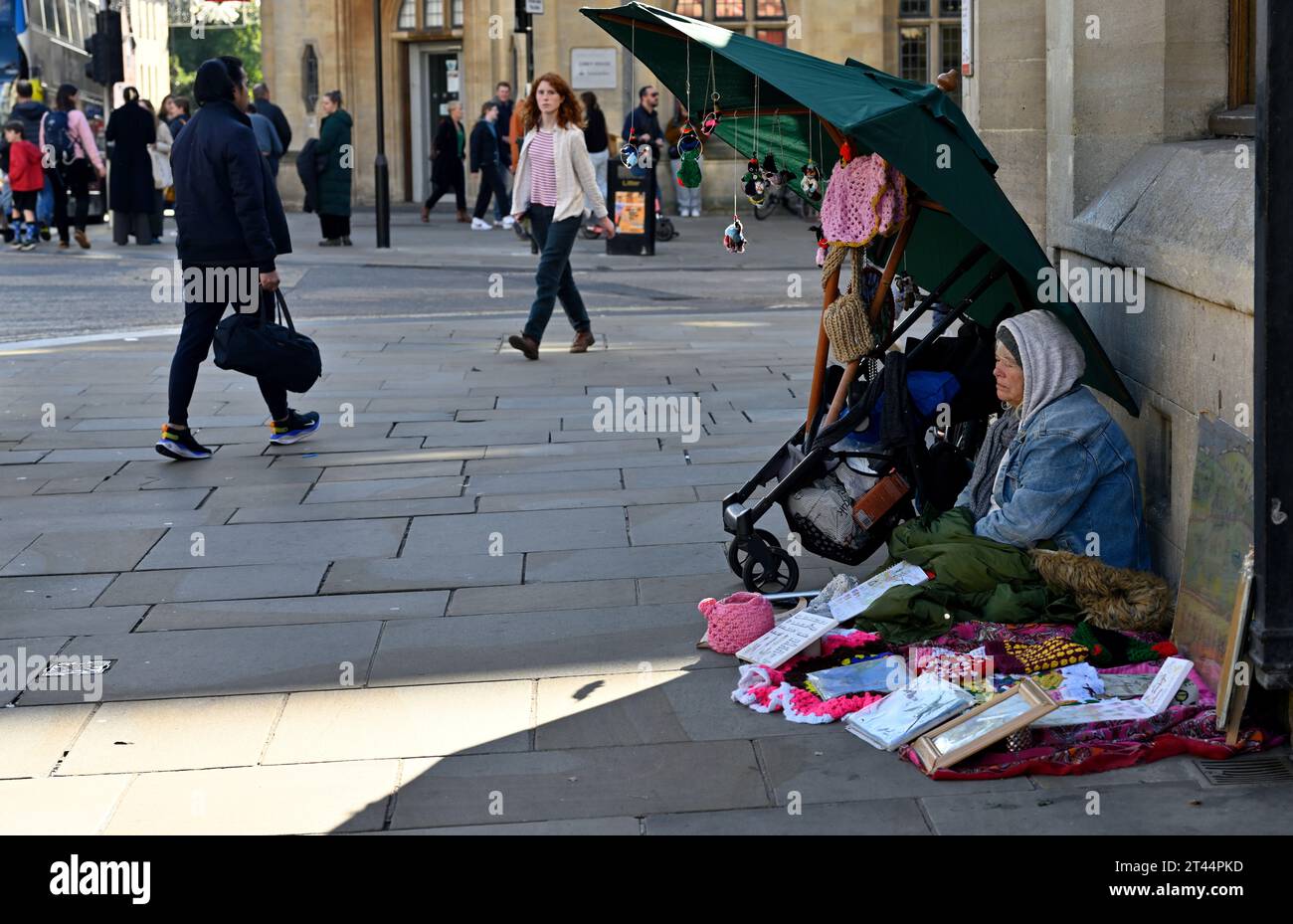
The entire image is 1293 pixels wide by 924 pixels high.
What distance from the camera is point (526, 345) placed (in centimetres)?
1143

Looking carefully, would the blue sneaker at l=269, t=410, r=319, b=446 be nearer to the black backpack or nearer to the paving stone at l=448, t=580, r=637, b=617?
the black backpack

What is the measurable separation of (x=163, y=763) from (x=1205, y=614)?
2.72 m

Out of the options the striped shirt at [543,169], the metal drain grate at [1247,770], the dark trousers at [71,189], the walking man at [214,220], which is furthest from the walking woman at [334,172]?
the metal drain grate at [1247,770]

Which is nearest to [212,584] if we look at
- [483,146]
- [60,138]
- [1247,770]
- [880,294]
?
[880,294]

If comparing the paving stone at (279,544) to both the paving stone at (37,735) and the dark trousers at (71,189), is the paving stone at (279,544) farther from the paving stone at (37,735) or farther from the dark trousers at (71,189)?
the dark trousers at (71,189)

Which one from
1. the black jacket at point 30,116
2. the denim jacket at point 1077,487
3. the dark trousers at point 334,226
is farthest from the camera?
the dark trousers at point 334,226

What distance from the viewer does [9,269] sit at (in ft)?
59.2

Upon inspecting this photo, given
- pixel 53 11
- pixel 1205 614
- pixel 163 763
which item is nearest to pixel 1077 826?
pixel 1205 614

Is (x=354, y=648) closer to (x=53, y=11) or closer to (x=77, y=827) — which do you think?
(x=77, y=827)

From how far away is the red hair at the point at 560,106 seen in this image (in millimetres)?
11078

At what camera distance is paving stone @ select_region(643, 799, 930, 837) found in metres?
3.88

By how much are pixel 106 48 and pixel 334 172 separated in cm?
501

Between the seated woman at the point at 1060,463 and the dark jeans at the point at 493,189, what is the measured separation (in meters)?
18.2

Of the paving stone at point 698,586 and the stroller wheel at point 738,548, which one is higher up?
the stroller wheel at point 738,548
